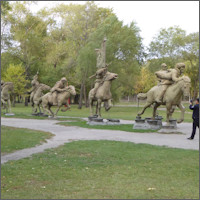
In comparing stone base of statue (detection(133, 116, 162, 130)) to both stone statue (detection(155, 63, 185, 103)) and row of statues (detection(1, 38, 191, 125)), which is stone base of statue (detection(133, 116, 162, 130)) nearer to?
row of statues (detection(1, 38, 191, 125))

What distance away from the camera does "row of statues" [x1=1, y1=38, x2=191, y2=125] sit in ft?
46.4

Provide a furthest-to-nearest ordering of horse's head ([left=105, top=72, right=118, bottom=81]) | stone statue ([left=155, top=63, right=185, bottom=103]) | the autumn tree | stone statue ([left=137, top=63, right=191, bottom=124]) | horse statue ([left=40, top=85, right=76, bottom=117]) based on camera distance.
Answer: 1. the autumn tree
2. horse statue ([left=40, top=85, right=76, bottom=117])
3. horse's head ([left=105, top=72, right=118, bottom=81])
4. stone statue ([left=155, top=63, right=185, bottom=103])
5. stone statue ([left=137, top=63, right=191, bottom=124])

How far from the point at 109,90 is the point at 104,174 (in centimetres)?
1189

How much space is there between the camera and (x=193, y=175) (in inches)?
267

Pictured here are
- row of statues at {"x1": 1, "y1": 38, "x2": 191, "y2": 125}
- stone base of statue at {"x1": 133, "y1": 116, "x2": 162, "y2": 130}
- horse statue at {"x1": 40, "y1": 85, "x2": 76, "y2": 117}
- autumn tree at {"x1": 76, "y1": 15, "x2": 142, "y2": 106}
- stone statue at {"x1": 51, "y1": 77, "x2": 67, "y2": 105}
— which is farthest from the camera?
autumn tree at {"x1": 76, "y1": 15, "x2": 142, "y2": 106}

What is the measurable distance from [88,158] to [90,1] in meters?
37.8

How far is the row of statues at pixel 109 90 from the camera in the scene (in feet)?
46.4

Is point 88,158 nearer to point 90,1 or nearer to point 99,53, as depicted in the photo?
point 99,53

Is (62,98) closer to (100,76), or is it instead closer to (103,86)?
(100,76)

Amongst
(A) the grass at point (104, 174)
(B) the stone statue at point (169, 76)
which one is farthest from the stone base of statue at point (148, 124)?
(A) the grass at point (104, 174)

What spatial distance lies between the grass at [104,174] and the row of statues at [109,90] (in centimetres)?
500

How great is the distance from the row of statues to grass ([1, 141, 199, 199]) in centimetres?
500

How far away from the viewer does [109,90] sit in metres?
18.4

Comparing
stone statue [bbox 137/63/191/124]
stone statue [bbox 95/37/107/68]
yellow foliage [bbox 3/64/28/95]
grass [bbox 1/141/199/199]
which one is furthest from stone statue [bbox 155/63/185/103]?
yellow foliage [bbox 3/64/28/95]
